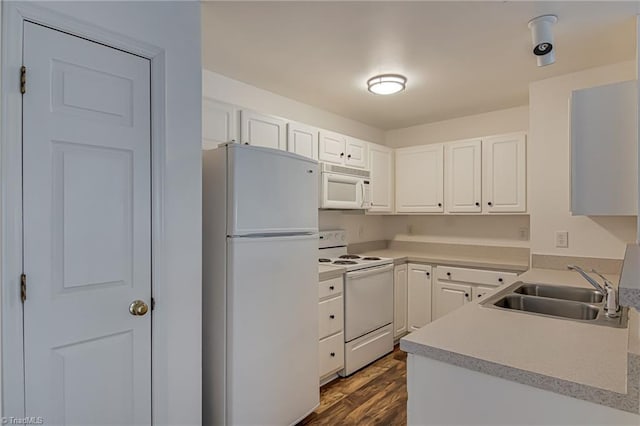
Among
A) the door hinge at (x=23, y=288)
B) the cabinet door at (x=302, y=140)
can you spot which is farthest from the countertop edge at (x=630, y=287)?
the cabinet door at (x=302, y=140)

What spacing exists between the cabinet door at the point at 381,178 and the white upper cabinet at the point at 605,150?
181 centimetres

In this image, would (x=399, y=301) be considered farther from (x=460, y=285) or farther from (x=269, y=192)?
(x=269, y=192)

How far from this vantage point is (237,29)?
2.01 metres

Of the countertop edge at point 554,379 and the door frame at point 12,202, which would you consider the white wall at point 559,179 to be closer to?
the countertop edge at point 554,379

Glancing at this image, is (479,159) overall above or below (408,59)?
below

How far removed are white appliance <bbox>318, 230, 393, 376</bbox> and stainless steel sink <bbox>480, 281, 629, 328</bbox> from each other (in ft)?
3.92

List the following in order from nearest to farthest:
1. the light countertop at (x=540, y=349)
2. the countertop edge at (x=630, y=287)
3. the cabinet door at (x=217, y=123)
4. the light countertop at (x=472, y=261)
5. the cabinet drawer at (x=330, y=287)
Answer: the countertop edge at (x=630, y=287) < the light countertop at (x=540, y=349) < the cabinet door at (x=217, y=123) < the cabinet drawer at (x=330, y=287) < the light countertop at (x=472, y=261)

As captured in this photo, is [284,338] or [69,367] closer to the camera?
[69,367]

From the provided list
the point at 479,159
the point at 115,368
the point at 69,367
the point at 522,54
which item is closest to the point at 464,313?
the point at 115,368

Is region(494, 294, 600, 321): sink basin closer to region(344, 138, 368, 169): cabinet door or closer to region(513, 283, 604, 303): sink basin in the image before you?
region(513, 283, 604, 303): sink basin

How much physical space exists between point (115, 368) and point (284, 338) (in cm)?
90

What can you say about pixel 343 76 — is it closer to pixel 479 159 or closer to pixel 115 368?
pixel 479 159

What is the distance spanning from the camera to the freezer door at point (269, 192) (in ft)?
6.09
